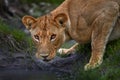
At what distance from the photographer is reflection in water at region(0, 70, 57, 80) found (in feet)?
36.0

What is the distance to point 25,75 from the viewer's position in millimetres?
11312

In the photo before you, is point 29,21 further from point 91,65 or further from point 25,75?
point 91,65

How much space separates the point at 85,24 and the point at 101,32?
33cm

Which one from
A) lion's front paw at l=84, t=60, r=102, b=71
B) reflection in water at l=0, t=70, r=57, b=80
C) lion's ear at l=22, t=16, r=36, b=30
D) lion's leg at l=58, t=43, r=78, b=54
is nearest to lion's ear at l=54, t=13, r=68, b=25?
lion's ear at l=22, t=16, r=36, b=30

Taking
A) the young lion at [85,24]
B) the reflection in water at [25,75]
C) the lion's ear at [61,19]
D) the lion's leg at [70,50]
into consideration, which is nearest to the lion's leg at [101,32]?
the young lion at [85,24]

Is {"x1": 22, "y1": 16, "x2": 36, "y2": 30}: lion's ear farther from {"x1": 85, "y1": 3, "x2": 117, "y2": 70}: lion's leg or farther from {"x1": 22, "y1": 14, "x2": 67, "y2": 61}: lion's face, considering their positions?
{"x1": 85, "y1": 3, "x2": 117, "y2": 70}: lion's leg

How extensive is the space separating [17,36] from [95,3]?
272cm

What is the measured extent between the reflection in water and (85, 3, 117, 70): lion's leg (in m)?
0.87

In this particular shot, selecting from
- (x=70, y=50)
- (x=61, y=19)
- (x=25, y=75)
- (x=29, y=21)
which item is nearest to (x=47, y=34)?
(x=61, y=19)

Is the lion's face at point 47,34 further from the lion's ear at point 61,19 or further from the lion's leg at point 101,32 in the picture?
the lion's leg at point 101,32

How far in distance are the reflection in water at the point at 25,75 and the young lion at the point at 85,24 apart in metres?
0.79

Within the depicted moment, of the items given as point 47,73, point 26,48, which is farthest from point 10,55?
point 47,73

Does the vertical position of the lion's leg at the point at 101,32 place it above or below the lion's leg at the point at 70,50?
above

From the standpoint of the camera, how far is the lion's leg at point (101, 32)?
416 inches
